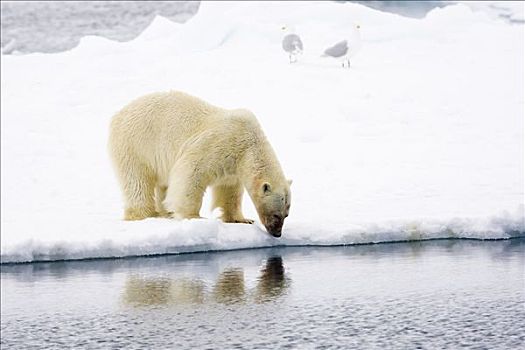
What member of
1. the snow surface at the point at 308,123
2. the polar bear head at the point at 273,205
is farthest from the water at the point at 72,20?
the polar bear head at the point at 273,205

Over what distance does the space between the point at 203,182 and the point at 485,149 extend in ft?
14.6

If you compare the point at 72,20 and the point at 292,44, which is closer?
the point at 292,44

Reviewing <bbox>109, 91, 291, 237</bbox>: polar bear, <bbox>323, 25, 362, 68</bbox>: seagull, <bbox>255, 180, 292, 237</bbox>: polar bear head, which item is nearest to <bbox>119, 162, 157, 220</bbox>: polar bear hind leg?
<bbox>109, 91, 291, 237</bbox>: polar bear

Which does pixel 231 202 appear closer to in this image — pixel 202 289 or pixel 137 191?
pixel 137 191

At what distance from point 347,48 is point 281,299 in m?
9.67

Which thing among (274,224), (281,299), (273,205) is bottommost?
(281,299)

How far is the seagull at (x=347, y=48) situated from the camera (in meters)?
14.8

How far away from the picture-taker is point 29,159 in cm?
1241

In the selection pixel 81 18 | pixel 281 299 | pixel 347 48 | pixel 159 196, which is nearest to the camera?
pixel 281 299

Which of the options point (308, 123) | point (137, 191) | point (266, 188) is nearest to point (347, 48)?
point (308, 123)

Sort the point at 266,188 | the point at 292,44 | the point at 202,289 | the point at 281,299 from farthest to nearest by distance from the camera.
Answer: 1. the point at 292,44
2. the point at 266,188
3. the point at 202,289
4. the point at 281,299

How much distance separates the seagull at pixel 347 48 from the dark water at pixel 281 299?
7764 mm

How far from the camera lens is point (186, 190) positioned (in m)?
7.82

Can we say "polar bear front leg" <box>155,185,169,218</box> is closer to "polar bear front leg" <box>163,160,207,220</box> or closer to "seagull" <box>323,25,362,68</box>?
"polar bear front leg" <box>163,160,207,220</box>
